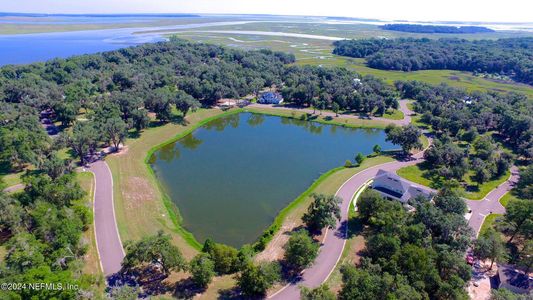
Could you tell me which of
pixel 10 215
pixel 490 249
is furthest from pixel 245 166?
pixel 490 249

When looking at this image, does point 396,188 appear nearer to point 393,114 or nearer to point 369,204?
point 369,204

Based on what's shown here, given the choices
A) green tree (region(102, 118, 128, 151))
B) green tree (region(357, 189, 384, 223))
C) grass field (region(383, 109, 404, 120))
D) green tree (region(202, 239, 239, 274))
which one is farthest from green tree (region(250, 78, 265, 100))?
green tree (region(202, 239, 239, 274))

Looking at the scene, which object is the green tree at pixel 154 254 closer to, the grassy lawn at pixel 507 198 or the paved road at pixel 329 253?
the paved road at pixel 329 253

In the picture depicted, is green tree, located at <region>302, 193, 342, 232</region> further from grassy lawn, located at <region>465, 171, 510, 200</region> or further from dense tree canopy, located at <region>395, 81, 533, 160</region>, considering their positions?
dense tree canopy, located at <region>395, 81, 533, 160</region>

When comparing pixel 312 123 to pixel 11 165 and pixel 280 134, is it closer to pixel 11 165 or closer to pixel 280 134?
pixel 280 134

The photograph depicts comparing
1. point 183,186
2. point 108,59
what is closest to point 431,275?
point 183,186

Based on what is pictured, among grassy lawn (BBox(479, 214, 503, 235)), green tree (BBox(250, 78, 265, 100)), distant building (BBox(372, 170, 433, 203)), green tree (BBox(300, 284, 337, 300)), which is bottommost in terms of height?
grassy lawn (BBox(479, 214, 503, 235))
